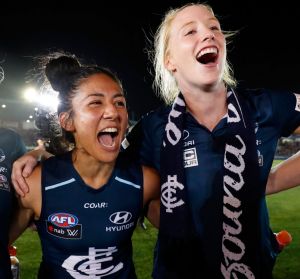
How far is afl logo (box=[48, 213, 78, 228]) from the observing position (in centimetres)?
188

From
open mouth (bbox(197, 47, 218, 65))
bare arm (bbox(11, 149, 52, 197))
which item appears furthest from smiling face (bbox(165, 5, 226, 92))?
bare arm (bbox(11, 149, 52, 197))

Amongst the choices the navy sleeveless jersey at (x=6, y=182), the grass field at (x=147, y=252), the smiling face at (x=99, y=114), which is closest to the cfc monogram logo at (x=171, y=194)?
the smiling face at (x=99, y=114)

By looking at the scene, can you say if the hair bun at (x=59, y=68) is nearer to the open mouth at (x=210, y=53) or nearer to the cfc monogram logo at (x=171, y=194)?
the open mouth at (x=210, y=53)

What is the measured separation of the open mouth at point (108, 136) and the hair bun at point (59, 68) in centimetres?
43

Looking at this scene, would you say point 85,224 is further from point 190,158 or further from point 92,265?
point 190,158

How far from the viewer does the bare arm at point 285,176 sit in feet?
7.00

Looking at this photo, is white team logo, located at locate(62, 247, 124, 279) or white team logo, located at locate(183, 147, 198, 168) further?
white team logo, located at locate(183, 147, 198, 168)

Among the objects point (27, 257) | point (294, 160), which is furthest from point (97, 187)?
point (27, 257)

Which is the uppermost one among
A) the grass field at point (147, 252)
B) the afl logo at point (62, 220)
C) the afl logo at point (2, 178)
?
the afl logo at point (2, 178)

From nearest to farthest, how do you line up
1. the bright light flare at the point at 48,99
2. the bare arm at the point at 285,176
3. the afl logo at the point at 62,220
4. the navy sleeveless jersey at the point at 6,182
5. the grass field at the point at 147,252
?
1. the navy sleeveless jersey at the point at 6,182
2. the afl logo at the point at 62,220
3. the bare arm at the point at 285,176
4. the bright light flare at the point at 48,99
5. the grass field at the point at 147,252

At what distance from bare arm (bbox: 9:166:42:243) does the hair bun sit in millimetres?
657

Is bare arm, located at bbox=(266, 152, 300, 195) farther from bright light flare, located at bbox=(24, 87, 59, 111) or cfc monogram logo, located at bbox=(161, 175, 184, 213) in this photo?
bright light flare, located at bbox=(24, 87, 59, 111)

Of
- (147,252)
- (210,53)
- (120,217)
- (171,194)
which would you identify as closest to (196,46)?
(210,53)

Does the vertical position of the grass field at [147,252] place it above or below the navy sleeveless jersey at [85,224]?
below
